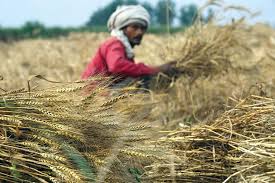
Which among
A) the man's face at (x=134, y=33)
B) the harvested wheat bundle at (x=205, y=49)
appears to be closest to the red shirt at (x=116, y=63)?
the man's face at (x=134, y=33)

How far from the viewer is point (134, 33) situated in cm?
570

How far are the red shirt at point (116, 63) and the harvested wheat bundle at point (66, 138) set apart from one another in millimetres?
2308

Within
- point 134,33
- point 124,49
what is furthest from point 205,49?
point 124,49

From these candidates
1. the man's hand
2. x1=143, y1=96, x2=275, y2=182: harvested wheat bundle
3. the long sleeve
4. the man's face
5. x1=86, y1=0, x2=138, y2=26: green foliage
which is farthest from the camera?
x1=86, y1=0, x2=138, y2=26: green foliage

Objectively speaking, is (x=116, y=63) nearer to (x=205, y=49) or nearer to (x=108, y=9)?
(x=205, y=49)

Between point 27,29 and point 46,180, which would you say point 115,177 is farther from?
point 27,29

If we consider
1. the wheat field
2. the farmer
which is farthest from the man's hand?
the wheat field

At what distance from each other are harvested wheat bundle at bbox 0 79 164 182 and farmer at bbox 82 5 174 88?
2.10m

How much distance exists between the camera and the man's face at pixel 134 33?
566 centimetres

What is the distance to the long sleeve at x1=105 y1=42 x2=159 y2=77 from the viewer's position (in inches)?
204

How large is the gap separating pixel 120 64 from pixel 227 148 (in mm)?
2157

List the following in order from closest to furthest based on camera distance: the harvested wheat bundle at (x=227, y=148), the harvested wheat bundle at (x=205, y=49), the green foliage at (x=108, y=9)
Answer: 1. the harvested wheat bundle at (x=227, y=148)
2. the harvested wheat bundle at (x=205, y=49)
3. the green foliage at (x=108, y=9)

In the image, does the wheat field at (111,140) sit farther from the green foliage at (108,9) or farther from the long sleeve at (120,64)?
the green foliage at (108,9)

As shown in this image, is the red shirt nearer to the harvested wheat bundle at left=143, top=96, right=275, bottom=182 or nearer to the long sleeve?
the long sleeve
